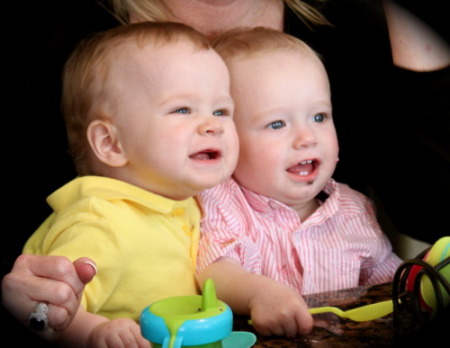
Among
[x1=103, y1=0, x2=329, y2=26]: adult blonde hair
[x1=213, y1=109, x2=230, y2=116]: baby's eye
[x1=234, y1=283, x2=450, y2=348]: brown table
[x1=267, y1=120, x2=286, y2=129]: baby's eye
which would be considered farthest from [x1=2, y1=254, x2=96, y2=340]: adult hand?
[x1=103, y1=0, x2=329, y2=26]: adult blonde hair

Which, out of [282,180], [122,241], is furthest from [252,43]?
[122,241]

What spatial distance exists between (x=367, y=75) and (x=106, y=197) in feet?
2.42

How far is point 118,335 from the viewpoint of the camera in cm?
84

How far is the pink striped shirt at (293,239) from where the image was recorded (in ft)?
4.12

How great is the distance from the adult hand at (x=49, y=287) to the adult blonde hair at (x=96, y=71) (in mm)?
394

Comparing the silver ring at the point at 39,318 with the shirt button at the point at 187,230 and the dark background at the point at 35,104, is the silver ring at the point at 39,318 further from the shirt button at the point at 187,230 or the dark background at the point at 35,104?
the dark background at the point at 35,104

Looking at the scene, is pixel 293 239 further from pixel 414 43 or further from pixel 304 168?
pixel 414 43

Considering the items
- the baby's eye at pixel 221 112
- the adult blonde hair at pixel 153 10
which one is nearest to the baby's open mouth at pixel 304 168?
the baby's eye at pixel 221 112

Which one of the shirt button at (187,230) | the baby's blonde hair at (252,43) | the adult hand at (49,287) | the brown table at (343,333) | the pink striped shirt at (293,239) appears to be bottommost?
the pink striped shirt at (293,239)

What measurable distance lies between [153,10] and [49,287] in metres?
0.89

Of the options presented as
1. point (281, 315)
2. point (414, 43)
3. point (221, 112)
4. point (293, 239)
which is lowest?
point (293, 239)

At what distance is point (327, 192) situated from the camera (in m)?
1.42

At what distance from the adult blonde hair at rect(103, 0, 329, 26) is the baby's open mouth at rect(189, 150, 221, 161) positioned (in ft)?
1.53

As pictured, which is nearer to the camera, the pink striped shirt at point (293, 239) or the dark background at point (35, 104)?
the pink striped shirt at point (293, 239)
